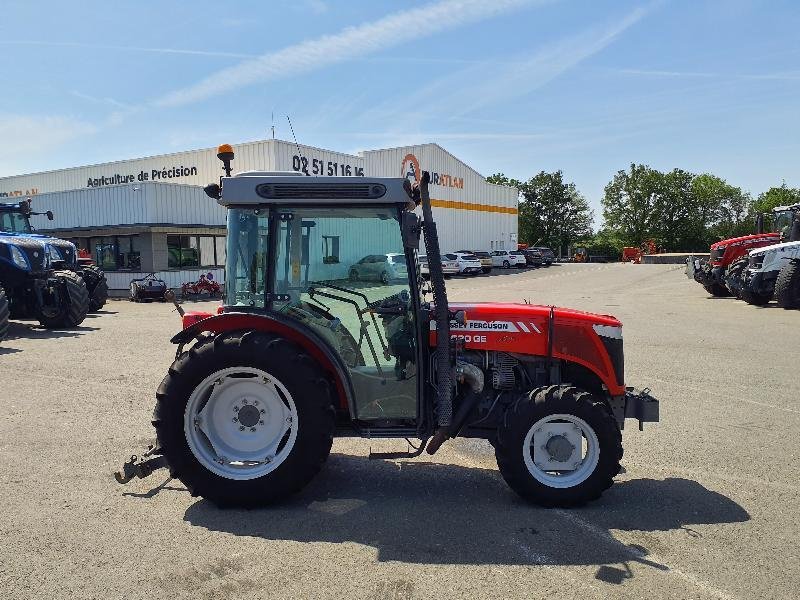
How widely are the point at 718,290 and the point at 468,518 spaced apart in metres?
19.9

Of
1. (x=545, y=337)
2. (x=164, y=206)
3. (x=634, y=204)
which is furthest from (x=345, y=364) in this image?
(x=634, y=204)

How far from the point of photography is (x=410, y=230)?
4.07 m

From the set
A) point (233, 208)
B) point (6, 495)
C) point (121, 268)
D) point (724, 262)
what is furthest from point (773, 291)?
point (121, 268)

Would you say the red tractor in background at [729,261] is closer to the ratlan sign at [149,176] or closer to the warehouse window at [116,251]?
the warehouse window at [116,251]

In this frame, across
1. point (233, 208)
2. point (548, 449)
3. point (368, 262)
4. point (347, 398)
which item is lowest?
point (548, 449)

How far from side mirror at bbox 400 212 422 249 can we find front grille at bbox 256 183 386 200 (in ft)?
0.83

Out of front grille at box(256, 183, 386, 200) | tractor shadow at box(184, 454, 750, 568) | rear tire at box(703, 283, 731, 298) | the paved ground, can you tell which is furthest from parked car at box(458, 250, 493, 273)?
front grille at box(256, 183, 386, 200)

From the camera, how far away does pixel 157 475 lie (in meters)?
4.94

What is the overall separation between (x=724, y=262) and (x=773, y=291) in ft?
11.9

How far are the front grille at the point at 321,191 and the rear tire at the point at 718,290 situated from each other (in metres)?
19.8

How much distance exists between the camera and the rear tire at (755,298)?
1759cm

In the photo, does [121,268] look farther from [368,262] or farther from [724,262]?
[368,262]

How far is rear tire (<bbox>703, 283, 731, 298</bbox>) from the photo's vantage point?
20.9 meters

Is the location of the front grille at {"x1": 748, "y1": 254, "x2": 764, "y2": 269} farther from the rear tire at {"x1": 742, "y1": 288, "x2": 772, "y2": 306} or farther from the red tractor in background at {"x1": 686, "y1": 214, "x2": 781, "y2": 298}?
the rear tire at {"x1": 742, "y1": 288, "x2": 772, "y2": 306}
